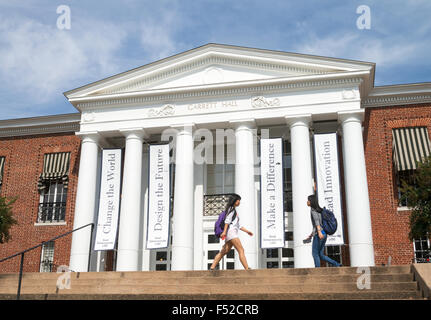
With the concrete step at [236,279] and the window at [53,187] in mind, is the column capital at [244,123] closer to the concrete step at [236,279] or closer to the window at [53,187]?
the concrete step at [236,279]

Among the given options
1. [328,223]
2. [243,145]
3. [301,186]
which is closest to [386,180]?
[301,186]

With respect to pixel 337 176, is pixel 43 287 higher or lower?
lower

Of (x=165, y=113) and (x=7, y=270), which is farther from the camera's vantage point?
(x=7, y=270)

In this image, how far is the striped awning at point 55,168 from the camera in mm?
22969

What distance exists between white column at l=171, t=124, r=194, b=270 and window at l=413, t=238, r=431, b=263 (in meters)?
8.57

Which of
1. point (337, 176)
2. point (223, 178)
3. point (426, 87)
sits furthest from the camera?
point (223, 178)

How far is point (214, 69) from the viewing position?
66.5 feet

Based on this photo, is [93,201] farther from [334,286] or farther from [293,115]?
[334,286]

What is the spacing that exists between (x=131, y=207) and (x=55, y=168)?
6.02 metres

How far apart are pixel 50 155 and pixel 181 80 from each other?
792cm

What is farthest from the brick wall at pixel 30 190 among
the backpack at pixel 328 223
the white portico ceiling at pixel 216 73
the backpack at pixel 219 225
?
the backpack at pixel 328 223

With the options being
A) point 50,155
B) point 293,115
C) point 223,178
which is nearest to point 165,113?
point 223,178

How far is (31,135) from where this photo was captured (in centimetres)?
2438

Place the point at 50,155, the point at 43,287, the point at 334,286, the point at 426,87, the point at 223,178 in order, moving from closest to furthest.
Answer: the point at 334,286, the point at 43,287, the point at 426,87, the point at 223,178, the point at 50,155
